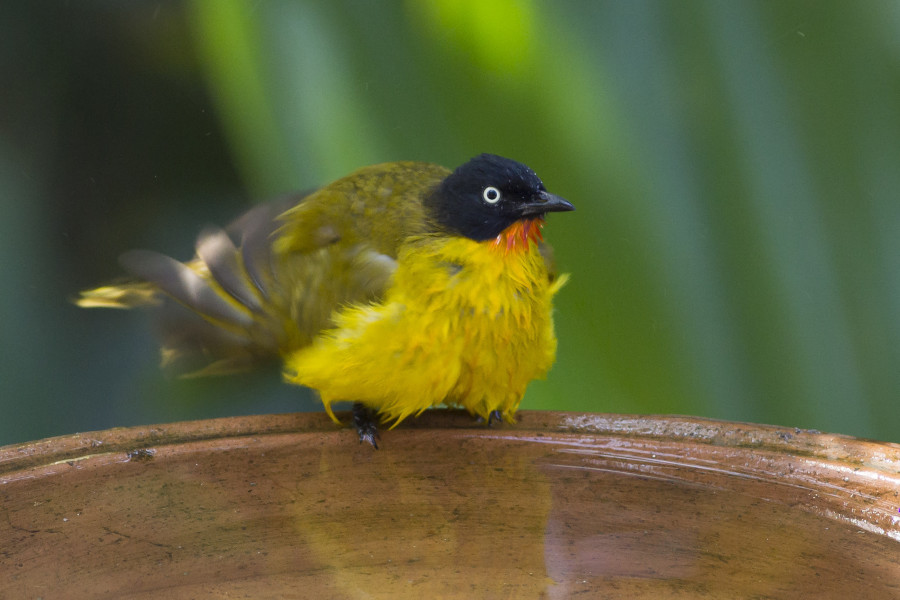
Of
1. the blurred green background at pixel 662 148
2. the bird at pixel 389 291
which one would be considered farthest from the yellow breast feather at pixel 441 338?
the blurred green background at pixel 662 148

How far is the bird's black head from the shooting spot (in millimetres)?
1879

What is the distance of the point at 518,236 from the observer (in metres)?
1.92

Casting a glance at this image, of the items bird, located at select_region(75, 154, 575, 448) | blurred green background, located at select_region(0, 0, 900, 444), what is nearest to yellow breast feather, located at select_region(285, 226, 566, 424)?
bird, located at select_region(75, 154, 575, 448)

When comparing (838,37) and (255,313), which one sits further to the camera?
(838,37)

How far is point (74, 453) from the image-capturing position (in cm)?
147

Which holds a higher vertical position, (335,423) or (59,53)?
(59,53)

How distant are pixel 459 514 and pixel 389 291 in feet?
1.81

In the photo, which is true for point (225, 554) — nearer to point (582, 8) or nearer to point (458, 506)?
point (458, 506)

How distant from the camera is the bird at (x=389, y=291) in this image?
1.81 meters

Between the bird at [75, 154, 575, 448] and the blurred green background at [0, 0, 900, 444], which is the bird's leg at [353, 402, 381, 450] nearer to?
the bird at [75, 154, 575, 448]

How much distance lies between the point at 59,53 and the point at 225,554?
85.1 inches

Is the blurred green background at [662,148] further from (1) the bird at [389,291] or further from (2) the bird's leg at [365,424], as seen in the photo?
(2) the bird's leg at [365,424]

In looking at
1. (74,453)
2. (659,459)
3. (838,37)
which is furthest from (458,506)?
(838,37)

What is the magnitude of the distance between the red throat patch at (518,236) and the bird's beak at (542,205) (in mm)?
36
